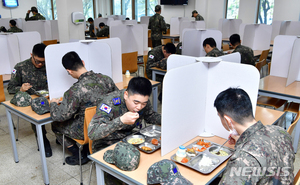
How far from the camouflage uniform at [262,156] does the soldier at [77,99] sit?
1343 mm

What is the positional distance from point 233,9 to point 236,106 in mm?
8486

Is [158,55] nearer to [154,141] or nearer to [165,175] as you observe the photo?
[154,141]

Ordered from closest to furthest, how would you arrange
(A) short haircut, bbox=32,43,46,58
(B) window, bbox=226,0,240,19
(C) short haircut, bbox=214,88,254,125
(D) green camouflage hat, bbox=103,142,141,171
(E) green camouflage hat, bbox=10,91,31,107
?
(C) short haircut, bbox=214,88,254,125 < (D) green camouflage hat, bbox=103,142,141,171 < (E) green camouflage hat, bbox=10,91,31,107 < (A) short haircut, bbox=32,43,46,58 < (B) window, bbox=226,0,240,19

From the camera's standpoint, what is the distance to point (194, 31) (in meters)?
4.23

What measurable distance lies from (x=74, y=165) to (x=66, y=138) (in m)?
0.30

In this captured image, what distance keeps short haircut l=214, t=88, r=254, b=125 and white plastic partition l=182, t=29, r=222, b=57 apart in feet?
10.2

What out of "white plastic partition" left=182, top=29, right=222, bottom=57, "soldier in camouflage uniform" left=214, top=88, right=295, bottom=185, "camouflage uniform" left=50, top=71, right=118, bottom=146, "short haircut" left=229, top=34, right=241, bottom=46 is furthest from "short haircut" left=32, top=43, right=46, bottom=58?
"short haircut" left=229, top=34, right=241, bottom=46

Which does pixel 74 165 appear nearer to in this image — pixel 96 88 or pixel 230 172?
pixel 96 88

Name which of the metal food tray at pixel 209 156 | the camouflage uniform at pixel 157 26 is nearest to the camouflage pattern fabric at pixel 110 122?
the metal food tray at pixel 209 156

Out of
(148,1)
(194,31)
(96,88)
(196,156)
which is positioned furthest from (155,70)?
(148,1)

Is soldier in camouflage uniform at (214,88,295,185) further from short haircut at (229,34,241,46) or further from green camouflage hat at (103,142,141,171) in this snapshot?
short haircut at (229,34,241,46)

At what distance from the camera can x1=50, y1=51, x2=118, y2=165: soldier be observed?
6.66 ft

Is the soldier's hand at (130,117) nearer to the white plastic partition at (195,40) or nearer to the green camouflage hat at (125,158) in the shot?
the green camouflage hat at (125,158)

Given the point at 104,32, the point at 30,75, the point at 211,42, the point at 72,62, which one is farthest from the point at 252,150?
the point at 104,32
